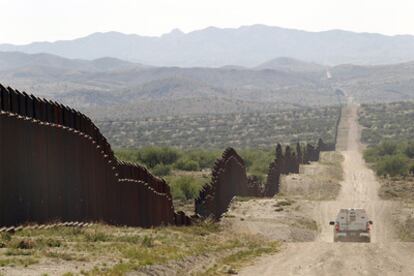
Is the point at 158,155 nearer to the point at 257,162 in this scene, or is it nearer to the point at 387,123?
the point at 257,162

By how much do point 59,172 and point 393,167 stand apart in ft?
200

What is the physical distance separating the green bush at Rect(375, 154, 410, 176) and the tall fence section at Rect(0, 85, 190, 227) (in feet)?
166

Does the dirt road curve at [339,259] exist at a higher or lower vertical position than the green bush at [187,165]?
higher

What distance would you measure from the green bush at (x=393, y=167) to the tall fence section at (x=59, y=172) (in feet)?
166

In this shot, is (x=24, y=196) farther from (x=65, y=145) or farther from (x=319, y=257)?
(x=319, y=257)

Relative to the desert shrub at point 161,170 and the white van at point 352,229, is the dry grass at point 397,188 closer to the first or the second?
the desert shrub at point 161,170

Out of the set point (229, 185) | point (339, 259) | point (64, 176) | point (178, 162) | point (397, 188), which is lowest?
point (397, 188)

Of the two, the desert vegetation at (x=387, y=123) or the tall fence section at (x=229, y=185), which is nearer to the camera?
the tall fence section at (x=229, y=185)

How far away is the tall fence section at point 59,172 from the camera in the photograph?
1856cm

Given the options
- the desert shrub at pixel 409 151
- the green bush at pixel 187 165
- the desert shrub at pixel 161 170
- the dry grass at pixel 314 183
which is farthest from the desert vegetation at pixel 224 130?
the desert shrub at pixel 161 170

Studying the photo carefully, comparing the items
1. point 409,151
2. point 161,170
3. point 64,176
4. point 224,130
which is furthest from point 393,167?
point 224,130

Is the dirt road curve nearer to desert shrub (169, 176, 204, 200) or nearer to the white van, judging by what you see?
the white van

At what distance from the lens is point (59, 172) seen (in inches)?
859

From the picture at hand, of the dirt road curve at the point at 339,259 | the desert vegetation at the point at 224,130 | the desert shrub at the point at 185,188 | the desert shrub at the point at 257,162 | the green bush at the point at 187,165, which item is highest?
the dirt road curve at the point at 339,259
